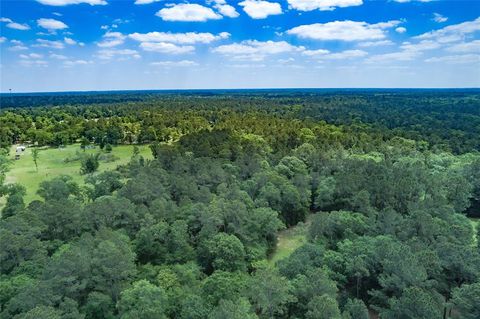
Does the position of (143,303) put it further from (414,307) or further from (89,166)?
(89,166)

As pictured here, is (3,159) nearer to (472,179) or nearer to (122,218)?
(122,218)

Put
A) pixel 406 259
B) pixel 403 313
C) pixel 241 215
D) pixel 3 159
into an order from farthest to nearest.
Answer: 1. pixel 3 159
2. pixel 241 215
3. pixel 406 259
4. pixel 403 313

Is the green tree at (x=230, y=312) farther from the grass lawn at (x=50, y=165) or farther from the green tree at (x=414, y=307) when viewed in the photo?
the grass lawn at (x=50, y=165)

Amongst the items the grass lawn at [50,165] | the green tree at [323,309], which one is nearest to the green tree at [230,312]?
the green tree at [323,309]

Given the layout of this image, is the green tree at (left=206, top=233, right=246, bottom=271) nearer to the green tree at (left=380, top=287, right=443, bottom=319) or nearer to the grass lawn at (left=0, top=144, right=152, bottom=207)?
the green tree at (left=380, top=287, right=443, bottom=319)

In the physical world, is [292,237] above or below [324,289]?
below

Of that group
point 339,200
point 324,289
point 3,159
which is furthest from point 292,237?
point 3,159

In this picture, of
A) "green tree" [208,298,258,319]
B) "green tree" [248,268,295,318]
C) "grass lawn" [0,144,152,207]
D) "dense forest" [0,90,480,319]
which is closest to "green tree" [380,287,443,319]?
"dense forest" [0,90,480,319]
